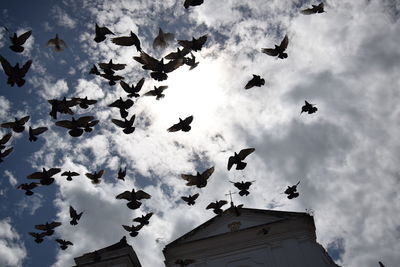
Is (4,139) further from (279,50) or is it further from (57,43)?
(279,50)

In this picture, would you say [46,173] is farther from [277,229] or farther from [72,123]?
[277,229]

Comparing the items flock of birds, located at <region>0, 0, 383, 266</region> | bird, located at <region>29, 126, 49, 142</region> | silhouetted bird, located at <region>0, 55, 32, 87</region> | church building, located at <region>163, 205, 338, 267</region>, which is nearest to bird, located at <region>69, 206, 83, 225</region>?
flock of birds, located at <region>0, 0, 383, 266</region>

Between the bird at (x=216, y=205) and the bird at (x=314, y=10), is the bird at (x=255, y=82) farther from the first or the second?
the bird at (x=216, y=205)

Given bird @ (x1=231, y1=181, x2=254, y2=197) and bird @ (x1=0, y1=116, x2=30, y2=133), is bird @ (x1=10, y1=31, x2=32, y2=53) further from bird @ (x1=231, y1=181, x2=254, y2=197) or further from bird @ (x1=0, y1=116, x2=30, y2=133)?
bird @ (x1=231, y1=181, x2=254, y2=197)

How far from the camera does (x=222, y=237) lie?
757 inches

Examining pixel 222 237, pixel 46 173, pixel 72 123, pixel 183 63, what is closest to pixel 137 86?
pixel 183 63

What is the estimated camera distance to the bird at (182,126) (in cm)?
1172

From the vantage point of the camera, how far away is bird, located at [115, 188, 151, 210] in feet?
39.3

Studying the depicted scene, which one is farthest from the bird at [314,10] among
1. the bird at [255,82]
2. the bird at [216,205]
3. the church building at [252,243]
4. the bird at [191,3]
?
the church building at [252,243]

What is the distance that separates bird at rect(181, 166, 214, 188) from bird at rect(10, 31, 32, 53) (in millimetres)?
6669

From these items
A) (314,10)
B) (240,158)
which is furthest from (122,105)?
(314,10)

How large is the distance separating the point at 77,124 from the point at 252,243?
12.2 meters

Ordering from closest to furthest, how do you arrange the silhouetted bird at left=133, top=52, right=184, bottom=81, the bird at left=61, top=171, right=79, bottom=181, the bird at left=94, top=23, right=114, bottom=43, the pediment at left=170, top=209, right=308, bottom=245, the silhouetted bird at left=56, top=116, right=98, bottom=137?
the bird at left=94, top=23, right=114, bottom=43 < the silhouetted bird at left=133, top=52, right=184, bottom=81 < the silhouetted bird at left=56, top=116, right=98, bottom=137 < the bird at left=61, top=171, right=79, bottom=181 < the pediment at left=170, top=209, right=308, bottom=245

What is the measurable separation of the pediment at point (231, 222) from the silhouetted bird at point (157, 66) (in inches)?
474
